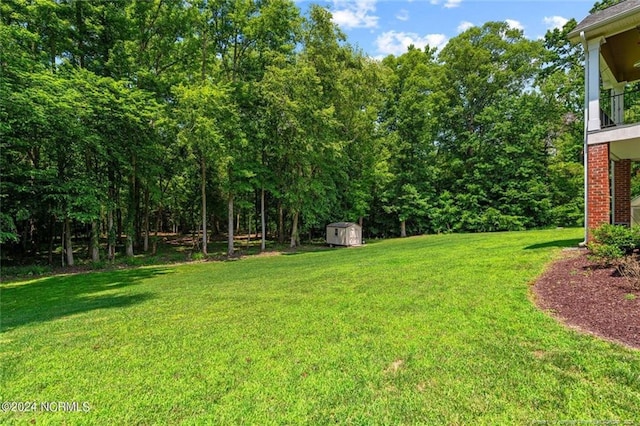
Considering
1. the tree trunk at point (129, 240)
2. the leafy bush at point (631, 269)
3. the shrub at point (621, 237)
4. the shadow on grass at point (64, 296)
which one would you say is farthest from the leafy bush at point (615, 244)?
the tree trunk at point (129, 240)

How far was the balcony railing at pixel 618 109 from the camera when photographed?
28.2 feet

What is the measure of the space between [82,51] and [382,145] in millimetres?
18616

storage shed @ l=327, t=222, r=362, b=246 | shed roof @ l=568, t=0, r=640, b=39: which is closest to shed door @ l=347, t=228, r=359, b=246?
storage shed @ l=327, t=222, r=362, b=246

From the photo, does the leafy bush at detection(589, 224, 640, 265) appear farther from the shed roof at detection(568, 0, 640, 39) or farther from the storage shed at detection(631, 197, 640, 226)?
the storage shed at detection(631, 197, 640, 226)

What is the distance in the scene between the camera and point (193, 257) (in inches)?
661

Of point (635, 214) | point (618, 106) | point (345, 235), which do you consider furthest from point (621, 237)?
point (345, 235)

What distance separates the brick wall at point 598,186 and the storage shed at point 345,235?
1413cm

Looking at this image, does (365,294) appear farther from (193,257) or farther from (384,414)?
(193,257)

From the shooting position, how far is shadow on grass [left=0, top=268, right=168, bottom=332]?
639 cm

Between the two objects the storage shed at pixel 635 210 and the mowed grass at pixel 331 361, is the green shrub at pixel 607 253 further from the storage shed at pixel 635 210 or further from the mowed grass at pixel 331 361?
the storage shed at pixel 635 210

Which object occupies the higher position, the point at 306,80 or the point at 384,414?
the point at 306,80

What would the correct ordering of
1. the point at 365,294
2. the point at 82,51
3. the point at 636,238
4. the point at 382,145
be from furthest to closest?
the point at 382,145, the point at 82,51, the point at 365,294, the point at 636,238

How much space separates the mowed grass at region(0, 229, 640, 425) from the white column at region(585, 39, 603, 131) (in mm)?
4030

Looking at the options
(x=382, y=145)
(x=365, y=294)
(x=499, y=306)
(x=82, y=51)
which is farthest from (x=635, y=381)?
(x=382, y=145)
